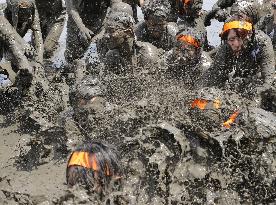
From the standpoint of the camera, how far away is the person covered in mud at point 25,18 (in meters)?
7.80

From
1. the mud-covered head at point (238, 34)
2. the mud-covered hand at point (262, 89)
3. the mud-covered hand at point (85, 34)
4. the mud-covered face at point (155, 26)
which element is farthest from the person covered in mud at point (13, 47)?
the mud-covered hand at point (262, 89)

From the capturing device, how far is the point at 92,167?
3355 mm

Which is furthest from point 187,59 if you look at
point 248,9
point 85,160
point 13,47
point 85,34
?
point 85,160

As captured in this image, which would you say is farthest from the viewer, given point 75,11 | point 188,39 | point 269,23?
point 75,11

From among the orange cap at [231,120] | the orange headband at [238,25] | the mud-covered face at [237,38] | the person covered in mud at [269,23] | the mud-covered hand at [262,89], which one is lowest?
the mud-covered hand at [262,89]

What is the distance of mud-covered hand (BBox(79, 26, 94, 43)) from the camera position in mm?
8016

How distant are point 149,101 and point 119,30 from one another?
3.67ft

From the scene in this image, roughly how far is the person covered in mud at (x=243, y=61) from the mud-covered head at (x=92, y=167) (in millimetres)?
2592

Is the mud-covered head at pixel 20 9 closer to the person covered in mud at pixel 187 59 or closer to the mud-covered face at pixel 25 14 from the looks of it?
the mud-covered face at pixel 25 14

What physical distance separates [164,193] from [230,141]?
73 cm

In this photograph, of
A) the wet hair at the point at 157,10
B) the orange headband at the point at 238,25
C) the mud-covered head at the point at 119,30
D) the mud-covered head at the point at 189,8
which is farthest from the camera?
the mud-covered head at the point at 189,8

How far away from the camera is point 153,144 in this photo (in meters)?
4.69

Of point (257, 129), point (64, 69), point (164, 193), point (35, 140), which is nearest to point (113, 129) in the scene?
point (35, 140)

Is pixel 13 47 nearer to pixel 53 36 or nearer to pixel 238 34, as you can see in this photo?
pixel 53 36
